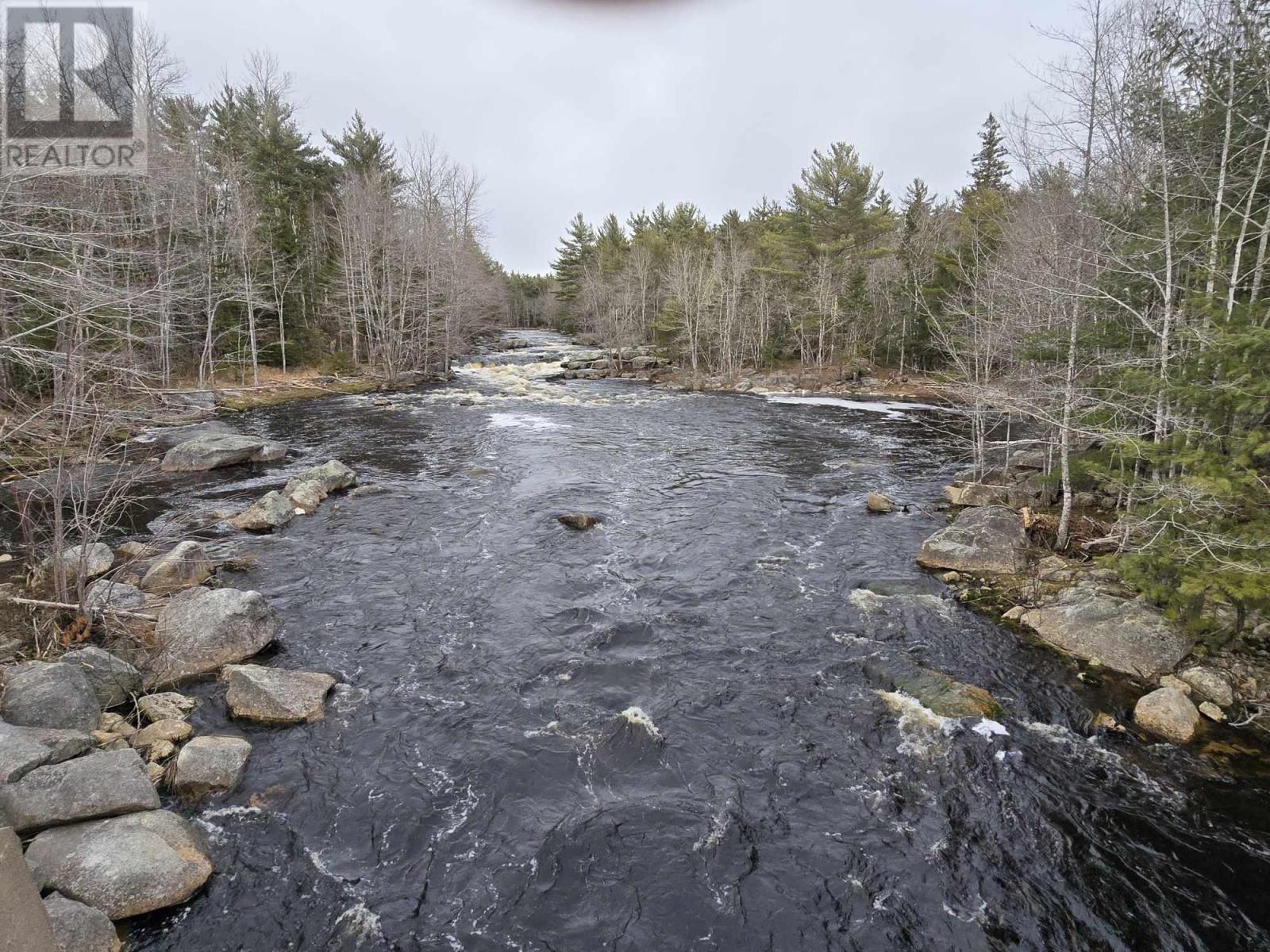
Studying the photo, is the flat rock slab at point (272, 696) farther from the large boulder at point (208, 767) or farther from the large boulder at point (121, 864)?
the large boulder at point (121, 864)

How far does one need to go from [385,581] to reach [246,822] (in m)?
5.57

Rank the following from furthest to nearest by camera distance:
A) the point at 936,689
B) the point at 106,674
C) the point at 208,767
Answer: the point at 936,689
the point at 106,674
the point at 208,767

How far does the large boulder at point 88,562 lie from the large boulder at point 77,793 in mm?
4927

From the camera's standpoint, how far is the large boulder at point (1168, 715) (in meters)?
7.16

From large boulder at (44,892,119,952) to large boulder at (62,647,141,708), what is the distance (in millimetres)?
3412

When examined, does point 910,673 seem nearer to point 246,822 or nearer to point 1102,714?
point 1102,714

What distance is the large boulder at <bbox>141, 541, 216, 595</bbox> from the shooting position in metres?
10.3

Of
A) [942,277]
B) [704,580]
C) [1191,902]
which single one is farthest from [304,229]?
[1191,902]

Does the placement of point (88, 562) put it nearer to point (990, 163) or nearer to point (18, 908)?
point (18, 908)

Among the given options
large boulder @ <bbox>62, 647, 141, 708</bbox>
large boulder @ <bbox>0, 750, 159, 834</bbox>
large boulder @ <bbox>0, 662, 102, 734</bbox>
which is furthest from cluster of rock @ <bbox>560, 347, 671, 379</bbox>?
large boulder @ <bbox>0, 750, 159, 834</bbox>

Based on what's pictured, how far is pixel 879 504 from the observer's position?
50.1 feet

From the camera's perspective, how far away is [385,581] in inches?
442

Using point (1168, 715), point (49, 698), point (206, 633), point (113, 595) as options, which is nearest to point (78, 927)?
point (49, 698)

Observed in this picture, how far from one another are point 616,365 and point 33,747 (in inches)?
1819
